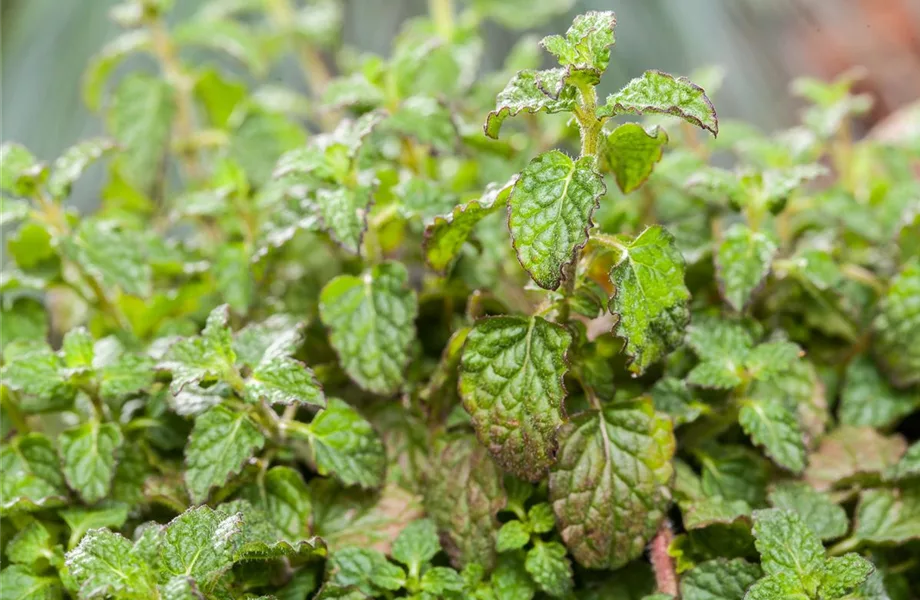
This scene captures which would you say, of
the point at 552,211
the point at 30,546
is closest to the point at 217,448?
the point at 30,546

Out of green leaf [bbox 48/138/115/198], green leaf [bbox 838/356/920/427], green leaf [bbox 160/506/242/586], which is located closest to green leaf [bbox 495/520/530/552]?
green leaf [bbox 160/506/242/586]

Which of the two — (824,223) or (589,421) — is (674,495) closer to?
(589,421)

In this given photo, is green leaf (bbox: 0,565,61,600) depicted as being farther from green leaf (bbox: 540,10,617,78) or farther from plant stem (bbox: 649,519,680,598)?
green leaf (bbox: 540,10,617,78)

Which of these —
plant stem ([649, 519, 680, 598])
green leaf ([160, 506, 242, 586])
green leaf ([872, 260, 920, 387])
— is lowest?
plant stem ([649, 519, 680, 598])

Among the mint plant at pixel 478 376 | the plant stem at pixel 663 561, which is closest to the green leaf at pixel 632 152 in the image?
the mint plant at pixel 478 376

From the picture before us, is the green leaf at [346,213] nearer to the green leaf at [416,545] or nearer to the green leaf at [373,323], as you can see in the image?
the green leaf at [373,323]

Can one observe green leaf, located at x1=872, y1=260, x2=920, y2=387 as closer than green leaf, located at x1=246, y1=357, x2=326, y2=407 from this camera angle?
No

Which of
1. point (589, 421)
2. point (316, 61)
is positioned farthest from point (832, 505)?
point (316, 61)
